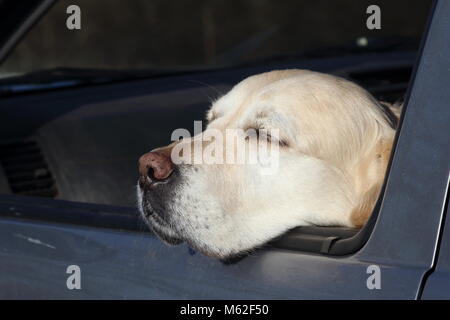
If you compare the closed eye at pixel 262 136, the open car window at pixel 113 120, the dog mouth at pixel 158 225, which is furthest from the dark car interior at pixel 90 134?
the dog mouth at pixel 158 225

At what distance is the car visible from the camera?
2.13m

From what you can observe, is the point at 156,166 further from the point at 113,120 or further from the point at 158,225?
the point at 113,120

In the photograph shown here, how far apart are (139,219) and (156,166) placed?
0.18 meters

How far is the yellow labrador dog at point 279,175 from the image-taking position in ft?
9.00

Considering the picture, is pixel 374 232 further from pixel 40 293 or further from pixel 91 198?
pixel 91 198

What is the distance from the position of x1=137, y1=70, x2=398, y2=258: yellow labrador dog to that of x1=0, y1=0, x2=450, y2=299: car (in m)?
0.10

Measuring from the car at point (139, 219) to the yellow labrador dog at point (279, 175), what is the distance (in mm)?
102

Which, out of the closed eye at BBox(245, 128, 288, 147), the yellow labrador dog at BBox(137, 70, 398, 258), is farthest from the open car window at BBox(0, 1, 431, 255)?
the closed eye at BBox(245, 128, 288, 147)

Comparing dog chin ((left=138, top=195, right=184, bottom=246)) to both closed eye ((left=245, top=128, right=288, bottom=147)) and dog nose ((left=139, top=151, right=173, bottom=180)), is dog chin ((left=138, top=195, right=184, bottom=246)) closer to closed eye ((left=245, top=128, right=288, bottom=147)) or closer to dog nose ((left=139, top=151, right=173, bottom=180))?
dog nose ((left=139, top=151, right=173, bottom=180))

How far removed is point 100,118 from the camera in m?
4.46

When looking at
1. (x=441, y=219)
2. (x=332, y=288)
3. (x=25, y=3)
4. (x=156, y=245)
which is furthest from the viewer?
(x=25, y=3)

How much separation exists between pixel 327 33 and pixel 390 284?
15.7m

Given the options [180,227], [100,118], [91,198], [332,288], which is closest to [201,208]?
[180,227]

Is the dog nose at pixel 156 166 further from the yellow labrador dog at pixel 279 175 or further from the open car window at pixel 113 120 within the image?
the open car window at pixel 113 120
